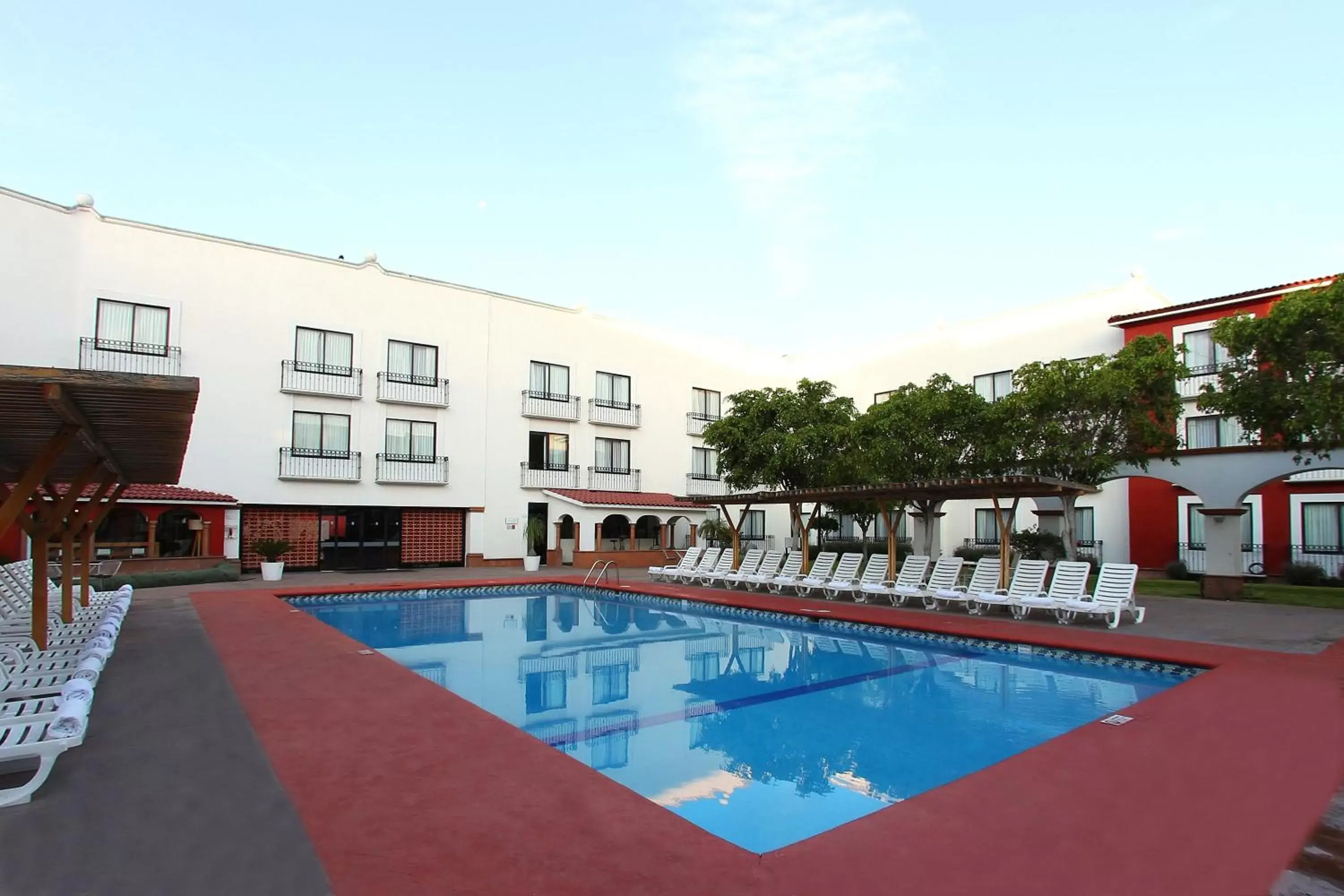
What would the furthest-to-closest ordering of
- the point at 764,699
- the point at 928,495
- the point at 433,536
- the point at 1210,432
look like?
1. the point at 433,536
2. the point at 1210,432
3. the point at 928,495
4. the point at 764,699

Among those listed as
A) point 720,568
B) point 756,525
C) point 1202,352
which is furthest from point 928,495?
point 756,525

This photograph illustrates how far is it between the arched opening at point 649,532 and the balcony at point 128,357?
54.2 feet

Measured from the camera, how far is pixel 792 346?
3794cm

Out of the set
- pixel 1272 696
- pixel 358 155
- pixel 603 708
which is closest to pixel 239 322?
pixel 358 155

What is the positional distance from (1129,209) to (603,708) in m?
17.9

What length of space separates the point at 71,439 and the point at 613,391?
25.3 m

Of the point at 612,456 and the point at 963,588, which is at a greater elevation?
the point at 612,456

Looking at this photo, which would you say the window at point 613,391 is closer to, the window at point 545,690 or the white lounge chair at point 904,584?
the white lounge chair at point 904,584

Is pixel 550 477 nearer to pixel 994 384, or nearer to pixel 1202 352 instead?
pixel 994 384

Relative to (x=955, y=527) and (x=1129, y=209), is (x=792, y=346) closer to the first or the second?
(x=955, y=527)

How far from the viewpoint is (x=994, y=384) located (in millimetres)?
28250

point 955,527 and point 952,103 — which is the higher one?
point 952,103

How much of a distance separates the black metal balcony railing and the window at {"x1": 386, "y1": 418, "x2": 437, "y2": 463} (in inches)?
1034

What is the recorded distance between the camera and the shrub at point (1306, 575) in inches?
811
